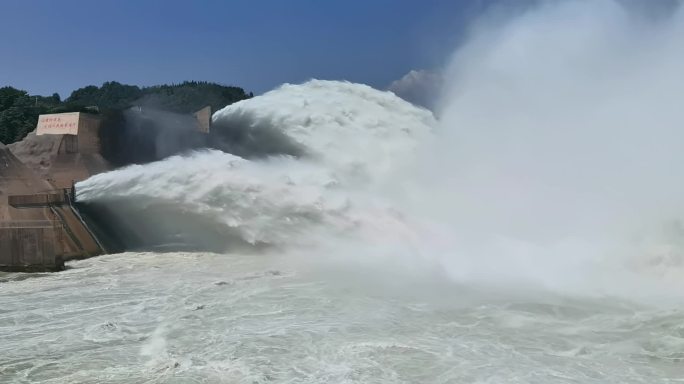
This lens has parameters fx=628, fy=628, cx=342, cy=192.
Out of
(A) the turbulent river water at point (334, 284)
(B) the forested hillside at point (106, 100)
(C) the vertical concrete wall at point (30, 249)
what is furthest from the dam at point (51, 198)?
(B) the forested hillside at point (106, 100)

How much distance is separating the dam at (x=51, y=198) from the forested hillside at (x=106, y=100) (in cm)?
572

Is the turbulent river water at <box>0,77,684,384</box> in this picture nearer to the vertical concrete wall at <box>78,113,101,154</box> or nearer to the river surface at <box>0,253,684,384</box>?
the river surface at <box>0,253,684,384</box>

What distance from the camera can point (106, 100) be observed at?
261ft

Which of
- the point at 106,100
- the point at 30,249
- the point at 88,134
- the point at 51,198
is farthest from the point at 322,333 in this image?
the point at 106,100

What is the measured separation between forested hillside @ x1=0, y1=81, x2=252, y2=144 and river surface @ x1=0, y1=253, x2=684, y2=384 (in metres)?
25.6

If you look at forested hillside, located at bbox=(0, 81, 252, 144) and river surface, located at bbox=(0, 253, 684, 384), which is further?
forested hillside, located at bbox=(0, 81, 252, 144)

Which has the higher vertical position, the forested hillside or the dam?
the forested hillside

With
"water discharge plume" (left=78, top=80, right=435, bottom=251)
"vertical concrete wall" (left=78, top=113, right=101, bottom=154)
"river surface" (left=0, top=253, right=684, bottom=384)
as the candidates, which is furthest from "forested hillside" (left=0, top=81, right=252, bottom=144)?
"river surface" (left=0, top=253, right=684, bottom=384)

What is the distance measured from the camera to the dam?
18.4 m

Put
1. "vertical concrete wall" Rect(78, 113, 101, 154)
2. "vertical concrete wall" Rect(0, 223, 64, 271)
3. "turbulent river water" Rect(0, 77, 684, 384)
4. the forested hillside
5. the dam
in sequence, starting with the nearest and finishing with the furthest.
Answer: "turbulent river water" Rect(0, 77, 684, 384) < "vertical concrete wall" Rect(0, 223, 64, 271) < the dam < "vertical concrete wall" Rect(78, 113, 101, 154) < the forested hillside

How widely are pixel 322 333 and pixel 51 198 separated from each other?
14.0 m

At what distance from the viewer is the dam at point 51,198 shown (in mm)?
18359

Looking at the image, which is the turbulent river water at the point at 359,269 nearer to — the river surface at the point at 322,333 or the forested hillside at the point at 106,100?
the river surface at the point at 322,333

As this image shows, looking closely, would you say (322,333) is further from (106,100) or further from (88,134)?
(106,100)
